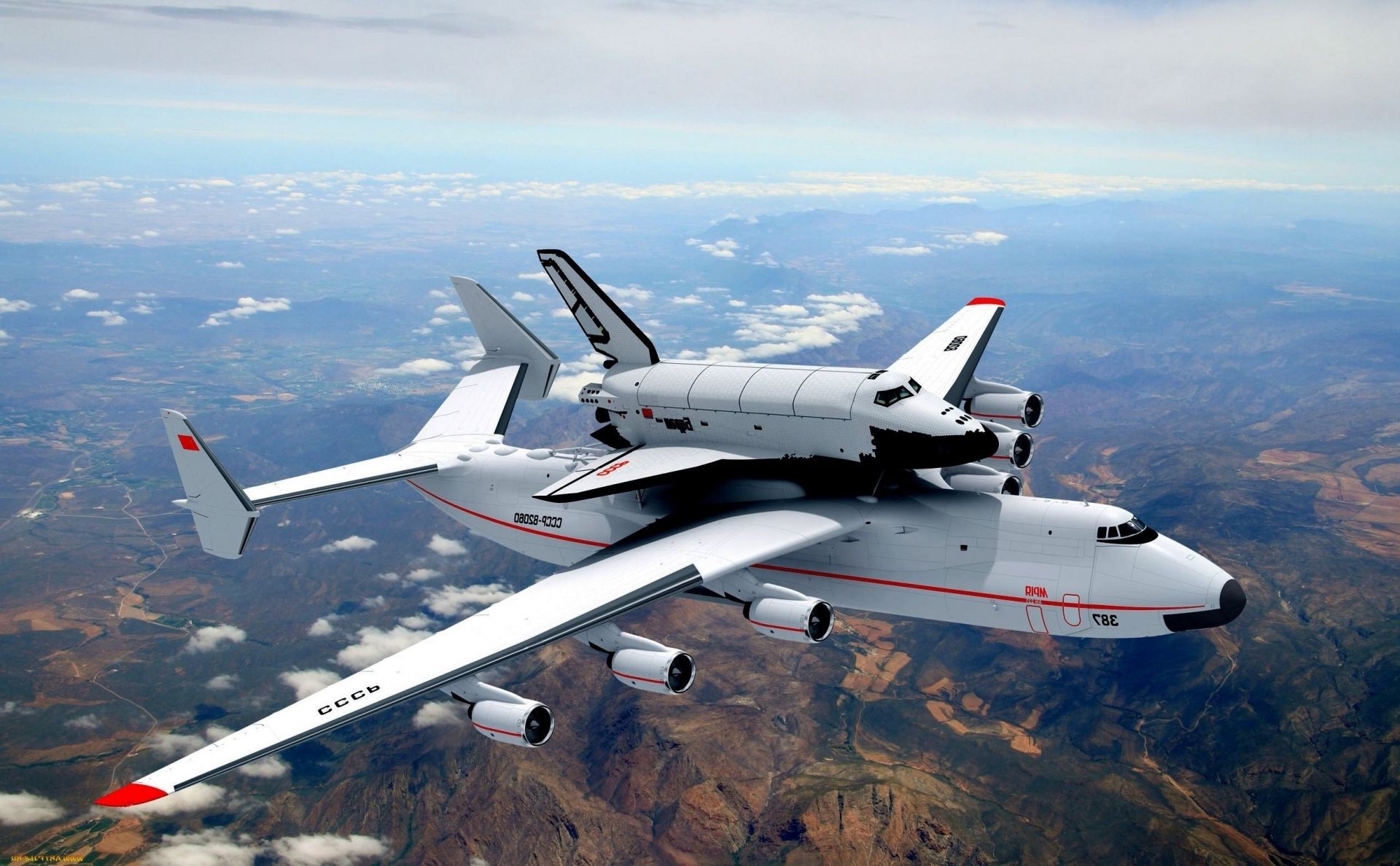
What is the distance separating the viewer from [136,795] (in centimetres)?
1794

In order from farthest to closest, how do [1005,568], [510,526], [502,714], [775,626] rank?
1. [510,526]
2. [1005,568]
3. [775,626]
4. [502,714]

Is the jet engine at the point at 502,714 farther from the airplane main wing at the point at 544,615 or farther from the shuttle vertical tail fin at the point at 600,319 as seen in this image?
the shuttle vertical tail fin at the point at 600,319

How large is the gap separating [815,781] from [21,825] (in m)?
169

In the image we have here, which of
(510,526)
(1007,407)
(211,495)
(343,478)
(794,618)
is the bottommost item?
(510,526)

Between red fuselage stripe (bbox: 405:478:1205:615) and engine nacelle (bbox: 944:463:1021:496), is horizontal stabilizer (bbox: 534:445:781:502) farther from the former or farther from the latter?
engine nacelle (bbox: 944:463:1021:496)

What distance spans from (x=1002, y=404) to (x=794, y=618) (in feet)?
59.8

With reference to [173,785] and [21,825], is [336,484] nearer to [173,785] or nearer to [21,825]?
[173,785]

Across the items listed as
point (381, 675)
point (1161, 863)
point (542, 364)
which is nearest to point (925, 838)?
point (1161, 863)

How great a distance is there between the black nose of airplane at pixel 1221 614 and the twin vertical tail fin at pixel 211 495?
31.4 meters

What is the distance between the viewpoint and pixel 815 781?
607 ft

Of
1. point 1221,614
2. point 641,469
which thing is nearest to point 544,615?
point 641,469

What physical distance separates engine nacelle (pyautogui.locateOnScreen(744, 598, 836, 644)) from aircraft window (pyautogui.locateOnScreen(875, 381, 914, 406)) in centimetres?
757

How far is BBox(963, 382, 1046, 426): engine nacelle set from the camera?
39.3 m

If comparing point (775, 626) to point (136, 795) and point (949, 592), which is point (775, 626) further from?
point (136, 795)
